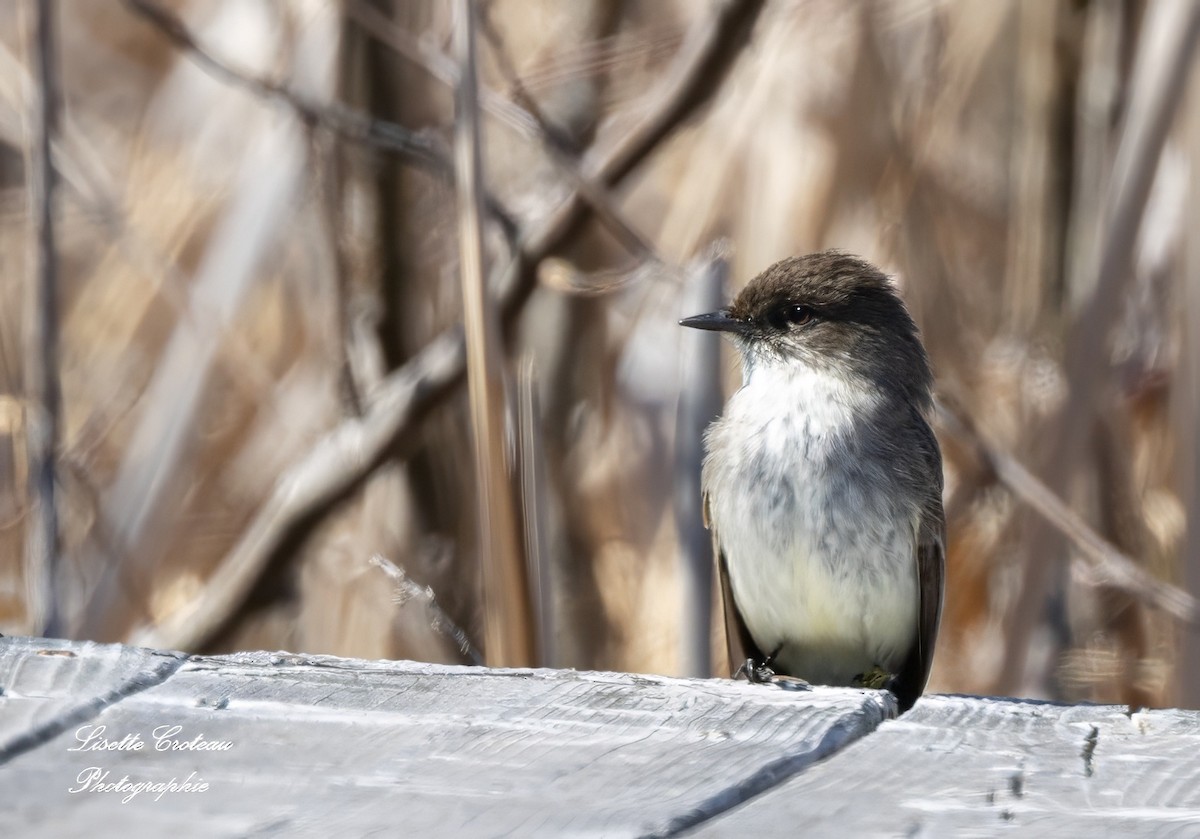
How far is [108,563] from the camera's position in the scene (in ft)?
12.0

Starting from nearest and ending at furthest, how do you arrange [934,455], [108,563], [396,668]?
[396,668] < [934,455] < [108,563]

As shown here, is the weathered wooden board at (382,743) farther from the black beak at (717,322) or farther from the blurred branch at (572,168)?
the blurred branch at (572,168)

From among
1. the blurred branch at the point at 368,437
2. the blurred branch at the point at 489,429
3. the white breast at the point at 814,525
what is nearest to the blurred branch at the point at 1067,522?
the white breast at the point at 814,525

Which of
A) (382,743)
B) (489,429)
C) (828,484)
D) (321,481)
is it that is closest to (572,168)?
(489,429)

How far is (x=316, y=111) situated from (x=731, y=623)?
4.78 feet

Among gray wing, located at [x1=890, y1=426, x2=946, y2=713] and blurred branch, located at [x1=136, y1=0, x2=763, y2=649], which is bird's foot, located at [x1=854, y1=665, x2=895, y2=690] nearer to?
gray wing, located at [x1=890, y1=426, x2=946, y2=713]

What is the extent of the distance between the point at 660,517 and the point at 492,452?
159cm

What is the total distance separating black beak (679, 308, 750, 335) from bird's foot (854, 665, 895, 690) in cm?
76

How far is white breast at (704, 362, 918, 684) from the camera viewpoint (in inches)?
118

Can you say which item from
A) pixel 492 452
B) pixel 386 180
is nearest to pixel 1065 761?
pixel 492 452

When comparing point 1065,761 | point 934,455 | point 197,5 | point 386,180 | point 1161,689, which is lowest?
point 1161,689

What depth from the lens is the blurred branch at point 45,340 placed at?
122 inches

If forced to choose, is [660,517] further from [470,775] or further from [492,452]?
[470,775]

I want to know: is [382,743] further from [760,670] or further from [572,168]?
[572,168]
